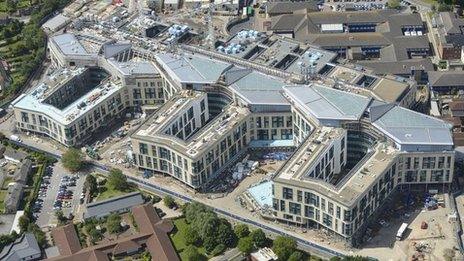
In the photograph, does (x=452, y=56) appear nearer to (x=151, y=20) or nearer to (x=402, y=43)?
(x=402, y=43)

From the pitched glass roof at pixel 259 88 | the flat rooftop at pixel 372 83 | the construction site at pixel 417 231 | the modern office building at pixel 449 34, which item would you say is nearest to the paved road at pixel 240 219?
the construction site at pixel 417 231

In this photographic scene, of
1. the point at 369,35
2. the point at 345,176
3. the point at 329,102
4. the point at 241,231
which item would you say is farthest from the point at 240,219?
the point at 369,35

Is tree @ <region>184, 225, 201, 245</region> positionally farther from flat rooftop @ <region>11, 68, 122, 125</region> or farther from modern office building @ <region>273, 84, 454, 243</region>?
flat rooftop @ <region>11, 68, 122, 125</region>

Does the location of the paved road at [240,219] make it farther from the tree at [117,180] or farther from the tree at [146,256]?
the tree at [146,256]

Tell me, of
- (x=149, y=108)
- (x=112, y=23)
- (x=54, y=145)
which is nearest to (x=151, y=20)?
(x=112, y=23)

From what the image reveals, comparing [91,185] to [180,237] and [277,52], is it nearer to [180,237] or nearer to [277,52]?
[180,237]

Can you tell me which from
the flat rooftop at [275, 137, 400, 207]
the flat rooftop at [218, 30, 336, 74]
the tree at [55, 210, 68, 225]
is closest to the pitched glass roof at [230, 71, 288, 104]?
the flat rooftop at [218, 30, 336, 74]
